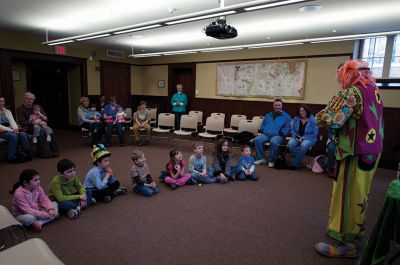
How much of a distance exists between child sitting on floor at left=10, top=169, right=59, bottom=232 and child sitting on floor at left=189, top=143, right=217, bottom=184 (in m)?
1.97

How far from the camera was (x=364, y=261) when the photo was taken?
1770 mm

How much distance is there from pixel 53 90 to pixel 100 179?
7496 mm

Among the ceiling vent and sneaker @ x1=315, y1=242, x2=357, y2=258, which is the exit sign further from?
sneaker @ x1=315, y1=242, x2=357, y2=258

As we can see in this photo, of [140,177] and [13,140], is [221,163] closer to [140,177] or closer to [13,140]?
[140,177]

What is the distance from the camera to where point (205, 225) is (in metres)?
2.83

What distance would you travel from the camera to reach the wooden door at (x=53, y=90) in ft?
29.7

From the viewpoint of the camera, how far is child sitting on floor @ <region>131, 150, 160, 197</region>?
358 cm

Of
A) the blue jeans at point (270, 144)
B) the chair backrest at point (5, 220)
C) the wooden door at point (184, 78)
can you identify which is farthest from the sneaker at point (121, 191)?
the wooden door at point (184, 78)

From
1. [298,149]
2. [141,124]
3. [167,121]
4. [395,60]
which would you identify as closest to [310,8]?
[298,149]

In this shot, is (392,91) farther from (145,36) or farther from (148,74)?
(148,74)

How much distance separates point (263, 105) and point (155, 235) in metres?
5.65

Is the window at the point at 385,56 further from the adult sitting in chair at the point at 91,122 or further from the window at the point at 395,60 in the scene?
the adult sitting in chair at the point at 91,122

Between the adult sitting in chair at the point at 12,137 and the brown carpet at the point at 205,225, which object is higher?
the adult sitting in chair at the point at 12,137

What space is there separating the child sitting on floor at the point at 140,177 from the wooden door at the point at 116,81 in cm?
620
